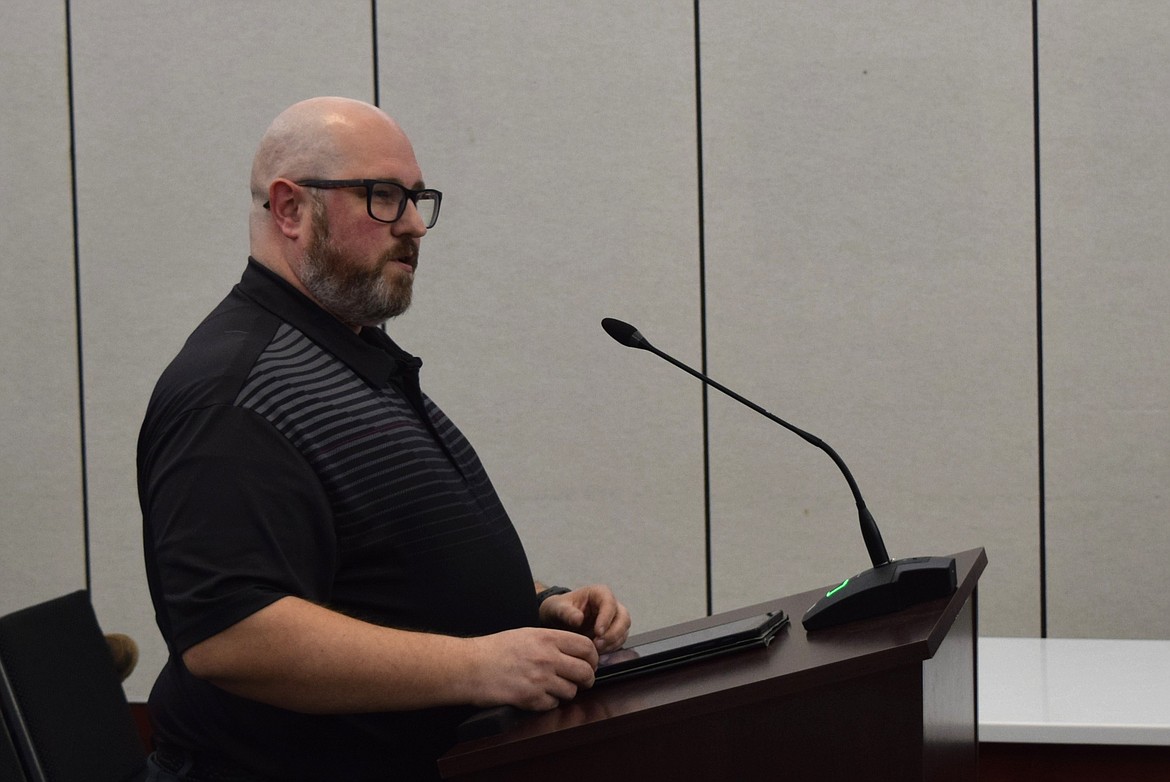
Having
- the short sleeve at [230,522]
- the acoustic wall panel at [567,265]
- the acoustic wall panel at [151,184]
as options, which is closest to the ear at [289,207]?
the short sleeve at [230,522]

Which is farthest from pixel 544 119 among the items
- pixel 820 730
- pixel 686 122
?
pixel 820 730

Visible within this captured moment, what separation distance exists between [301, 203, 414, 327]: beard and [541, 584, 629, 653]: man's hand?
0.41 m

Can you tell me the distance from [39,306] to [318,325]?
2171 millimetres

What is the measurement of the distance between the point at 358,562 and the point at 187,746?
10.7 inches

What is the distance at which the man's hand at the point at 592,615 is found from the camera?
4.19ft

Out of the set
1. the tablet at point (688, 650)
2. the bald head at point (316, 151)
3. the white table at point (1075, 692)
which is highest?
the bald head at point (316, 151)

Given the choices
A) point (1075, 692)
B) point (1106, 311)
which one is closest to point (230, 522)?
point (1075, 692)

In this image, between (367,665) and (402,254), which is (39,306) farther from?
(367,665)

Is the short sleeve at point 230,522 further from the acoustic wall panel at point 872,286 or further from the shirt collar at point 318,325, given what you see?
the acoustic wall panel at point 872,286

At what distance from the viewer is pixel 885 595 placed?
42.6 inches

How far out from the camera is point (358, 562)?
1.11 m

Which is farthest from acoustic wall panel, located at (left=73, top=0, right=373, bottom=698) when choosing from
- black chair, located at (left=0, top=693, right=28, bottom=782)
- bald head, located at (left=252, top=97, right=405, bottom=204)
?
bald head, located at (left=252, top=97, right=405, bottom=204)

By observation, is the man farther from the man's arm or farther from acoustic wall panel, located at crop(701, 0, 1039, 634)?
acoustic wall panel, located at crop(701, 0, 1039, 634)

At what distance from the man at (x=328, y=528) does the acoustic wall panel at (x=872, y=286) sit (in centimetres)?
157
